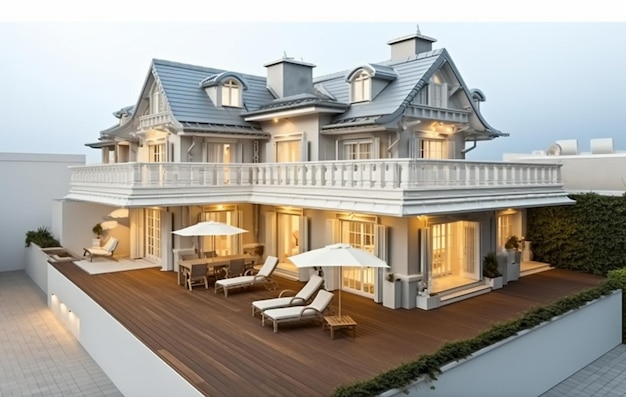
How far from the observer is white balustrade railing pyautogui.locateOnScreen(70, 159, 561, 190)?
12.6 m

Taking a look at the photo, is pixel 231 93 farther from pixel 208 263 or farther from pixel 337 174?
pixel 337 174

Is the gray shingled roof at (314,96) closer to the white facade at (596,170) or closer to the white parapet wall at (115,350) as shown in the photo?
the white facade at (596,170)

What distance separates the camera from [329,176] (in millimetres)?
14750

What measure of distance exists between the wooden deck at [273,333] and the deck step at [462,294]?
9.4 inches

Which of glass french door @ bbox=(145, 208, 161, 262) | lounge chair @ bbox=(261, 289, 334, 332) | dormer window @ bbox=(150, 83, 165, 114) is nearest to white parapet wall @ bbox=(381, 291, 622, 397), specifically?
lounge chair @ bbox=(261, 289, 334, 332)

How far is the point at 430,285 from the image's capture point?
14.0m

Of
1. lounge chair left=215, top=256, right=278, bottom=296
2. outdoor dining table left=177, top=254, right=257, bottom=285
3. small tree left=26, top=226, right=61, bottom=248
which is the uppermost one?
small tree left=26, top=226, right=61, bottom=248

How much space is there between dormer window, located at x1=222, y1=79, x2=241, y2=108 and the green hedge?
14.8 metres

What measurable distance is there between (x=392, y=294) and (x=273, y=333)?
4.17 meters

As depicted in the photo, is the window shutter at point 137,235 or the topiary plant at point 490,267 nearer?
the topiary plant at point 490,267

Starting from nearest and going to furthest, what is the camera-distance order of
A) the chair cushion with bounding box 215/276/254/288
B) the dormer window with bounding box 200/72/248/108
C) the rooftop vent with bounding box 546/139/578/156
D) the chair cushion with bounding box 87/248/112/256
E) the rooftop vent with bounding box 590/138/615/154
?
the chair cushion with bounding box 215/276/254/288
the chair cushion with bounding box 87/248/112/256
the dormer window with bounding box 200/72/248/108
the rooftop vent with bounding box 590/138/615/154
the rooftop vent with bounding box 546/139/578/156

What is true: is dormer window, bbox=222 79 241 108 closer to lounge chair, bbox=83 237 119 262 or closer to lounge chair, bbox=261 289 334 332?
lounge chair, bbox=83 237 119 262

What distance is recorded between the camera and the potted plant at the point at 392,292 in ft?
45.1

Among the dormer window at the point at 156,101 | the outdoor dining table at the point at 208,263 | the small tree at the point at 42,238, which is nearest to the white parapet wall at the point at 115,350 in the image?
the outdoor dining table at the point at 208,263
